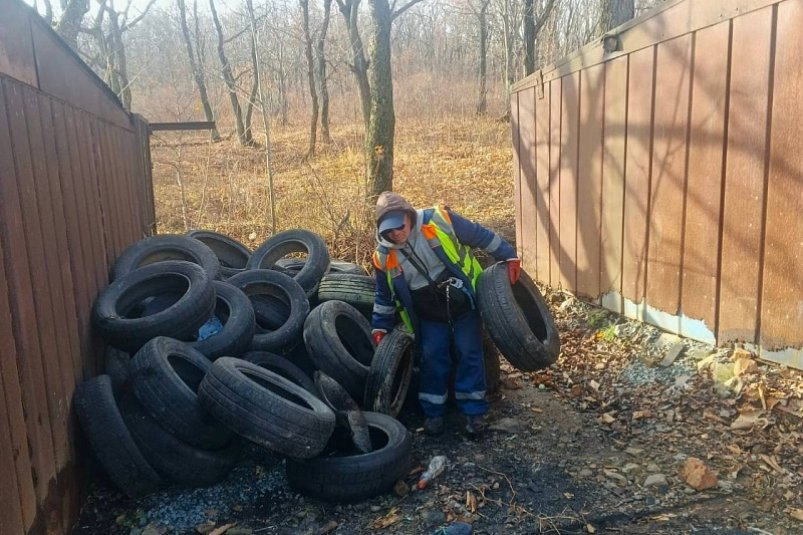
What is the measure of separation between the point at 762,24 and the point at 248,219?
10427mm

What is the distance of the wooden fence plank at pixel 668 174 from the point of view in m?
5.36

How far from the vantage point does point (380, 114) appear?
11.0 m

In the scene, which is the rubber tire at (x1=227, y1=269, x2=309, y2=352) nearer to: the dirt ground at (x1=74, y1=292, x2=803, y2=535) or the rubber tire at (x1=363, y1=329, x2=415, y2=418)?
the rubber tire at (x1=363, y1=329, x2=415, y2=418)

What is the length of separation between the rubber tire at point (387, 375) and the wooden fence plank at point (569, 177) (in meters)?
3.16

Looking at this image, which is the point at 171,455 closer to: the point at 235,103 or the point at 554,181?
the point at 554,181

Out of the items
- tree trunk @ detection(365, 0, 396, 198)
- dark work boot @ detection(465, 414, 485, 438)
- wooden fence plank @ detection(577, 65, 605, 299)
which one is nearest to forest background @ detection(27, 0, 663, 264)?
tree trunk @ detection(365, 0, 396, 198)

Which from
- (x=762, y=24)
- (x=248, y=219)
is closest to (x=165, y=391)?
(x=762, y=24)

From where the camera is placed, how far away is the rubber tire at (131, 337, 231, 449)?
401 centimetres

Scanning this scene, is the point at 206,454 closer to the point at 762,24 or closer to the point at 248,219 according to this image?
the point at 762,24

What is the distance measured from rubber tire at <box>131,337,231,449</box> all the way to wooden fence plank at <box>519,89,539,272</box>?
544cm

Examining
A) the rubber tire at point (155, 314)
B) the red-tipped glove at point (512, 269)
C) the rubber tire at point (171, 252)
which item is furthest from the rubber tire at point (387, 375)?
the rubber tire at point (171, 252)

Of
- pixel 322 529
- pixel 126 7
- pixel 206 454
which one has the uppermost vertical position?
pixel 126 7

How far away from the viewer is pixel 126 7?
2761cm

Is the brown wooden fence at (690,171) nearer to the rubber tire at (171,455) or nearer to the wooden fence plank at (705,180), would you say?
the wooden fence plank at (705,180)
